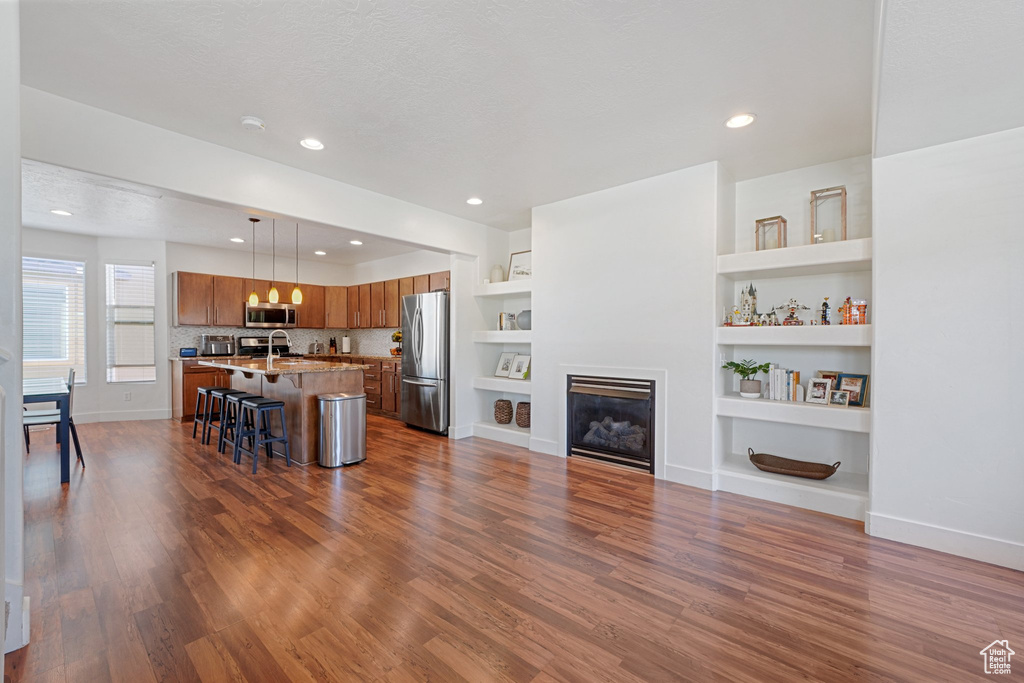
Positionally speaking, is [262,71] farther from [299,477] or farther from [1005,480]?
[1005,480]

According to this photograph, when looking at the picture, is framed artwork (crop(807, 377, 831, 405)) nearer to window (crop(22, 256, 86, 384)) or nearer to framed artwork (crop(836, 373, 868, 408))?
framed artwork (crop(836, 373, 868, 408))

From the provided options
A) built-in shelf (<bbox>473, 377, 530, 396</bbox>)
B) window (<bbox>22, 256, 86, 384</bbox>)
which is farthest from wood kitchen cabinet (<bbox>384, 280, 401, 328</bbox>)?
window (<bbox>22, 256, 86, 384</bbox>)

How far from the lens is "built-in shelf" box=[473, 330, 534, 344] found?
16.4 feet

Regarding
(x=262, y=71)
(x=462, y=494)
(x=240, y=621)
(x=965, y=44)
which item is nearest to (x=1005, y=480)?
(x=965, y=44)

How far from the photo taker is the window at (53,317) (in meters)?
5.73

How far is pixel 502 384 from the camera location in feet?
17.0

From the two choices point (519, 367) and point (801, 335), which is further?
point (519, 367)

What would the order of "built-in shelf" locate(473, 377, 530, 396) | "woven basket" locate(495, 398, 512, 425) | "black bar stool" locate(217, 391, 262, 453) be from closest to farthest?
"black bar stool" locate(217, 391, 262, 453) → "built-in shelf" locate(473, 377, 530, 396) → "woven basket" locate(495, 398, 512, 425)

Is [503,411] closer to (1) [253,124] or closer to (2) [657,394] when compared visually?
(2) [657,394]

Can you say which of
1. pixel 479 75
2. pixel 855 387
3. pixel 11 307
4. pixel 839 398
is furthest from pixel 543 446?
pixel 11 307

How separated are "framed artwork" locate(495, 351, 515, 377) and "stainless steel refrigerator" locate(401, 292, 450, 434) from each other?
2.18 ft

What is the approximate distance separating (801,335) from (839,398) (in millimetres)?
570

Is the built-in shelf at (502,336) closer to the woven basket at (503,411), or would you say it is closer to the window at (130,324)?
the woven basket at (503,411)

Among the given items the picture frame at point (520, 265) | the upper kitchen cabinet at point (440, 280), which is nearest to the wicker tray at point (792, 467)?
the picture frame at point (520, 265)
